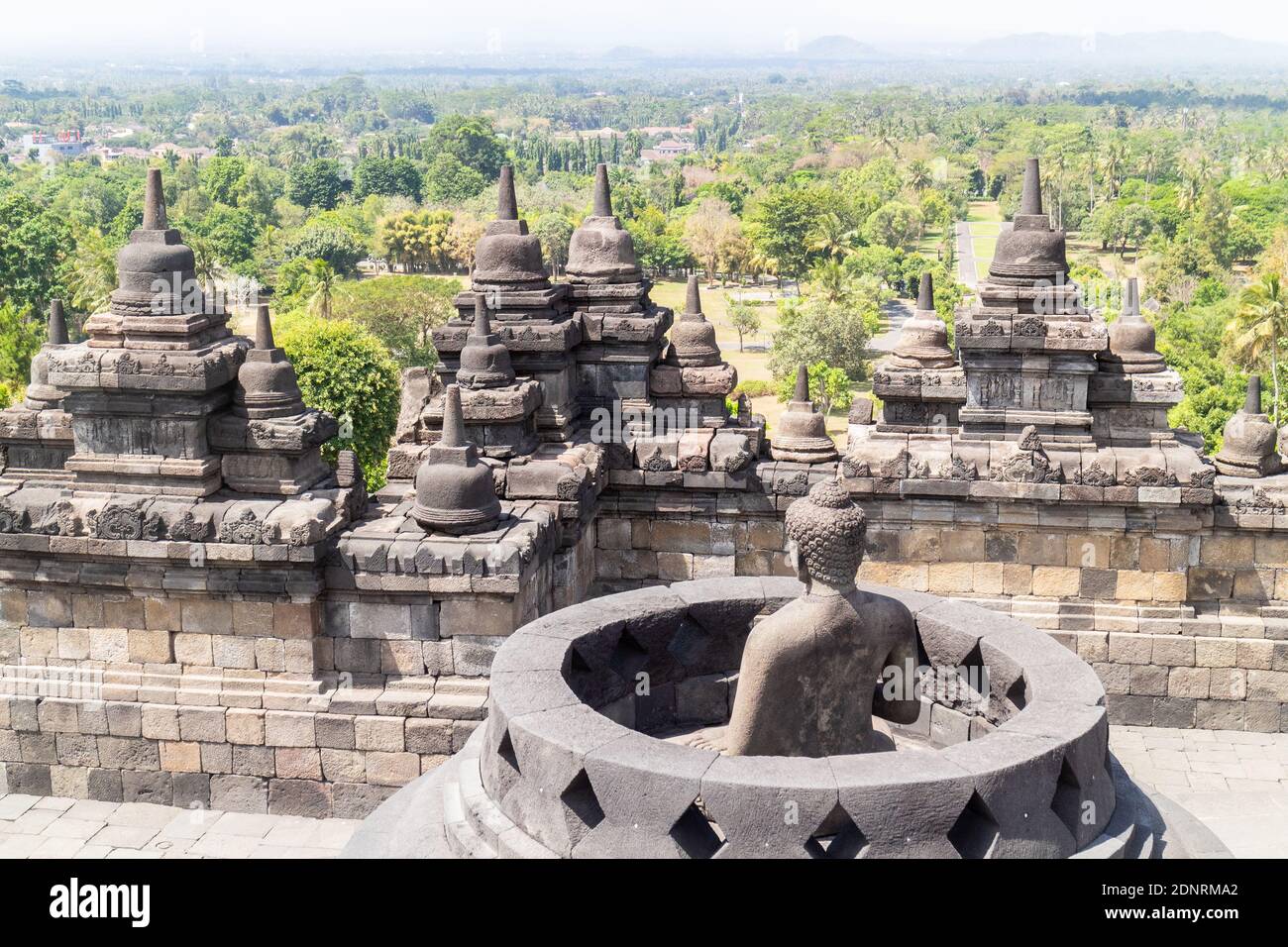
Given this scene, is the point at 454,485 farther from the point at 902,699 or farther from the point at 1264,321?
the point at 1264,321

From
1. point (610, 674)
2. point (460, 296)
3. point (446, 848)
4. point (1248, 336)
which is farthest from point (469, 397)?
point (1248, 336)

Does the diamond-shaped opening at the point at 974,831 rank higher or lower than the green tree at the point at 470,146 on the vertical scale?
lower

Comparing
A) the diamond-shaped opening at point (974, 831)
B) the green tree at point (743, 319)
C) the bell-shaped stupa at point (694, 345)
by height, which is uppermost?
the bell-shaped stupa at point (694, 345)

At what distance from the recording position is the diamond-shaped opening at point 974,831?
6035mm

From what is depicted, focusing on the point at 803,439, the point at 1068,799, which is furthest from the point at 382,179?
the point at 1068,799

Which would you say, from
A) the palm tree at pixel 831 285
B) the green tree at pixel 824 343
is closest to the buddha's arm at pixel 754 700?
the green tree at pixel 824 343

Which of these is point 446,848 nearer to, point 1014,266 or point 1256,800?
point 1256,800

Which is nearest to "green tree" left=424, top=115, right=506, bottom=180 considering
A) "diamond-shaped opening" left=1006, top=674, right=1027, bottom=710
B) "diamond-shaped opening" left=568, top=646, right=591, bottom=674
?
"diamond-shaped opening" left=568, top=646, right=591, bottom=674

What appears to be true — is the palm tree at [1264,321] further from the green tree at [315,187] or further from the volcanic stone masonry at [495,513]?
the green tree at [315,187]

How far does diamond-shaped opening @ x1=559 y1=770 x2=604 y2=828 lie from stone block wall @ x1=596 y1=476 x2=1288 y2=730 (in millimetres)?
6629

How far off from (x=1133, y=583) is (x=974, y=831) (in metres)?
6.93

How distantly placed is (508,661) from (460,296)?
20.8ft

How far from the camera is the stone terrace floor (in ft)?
34.6

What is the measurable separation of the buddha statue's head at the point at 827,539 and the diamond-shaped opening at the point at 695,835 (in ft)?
3.98
